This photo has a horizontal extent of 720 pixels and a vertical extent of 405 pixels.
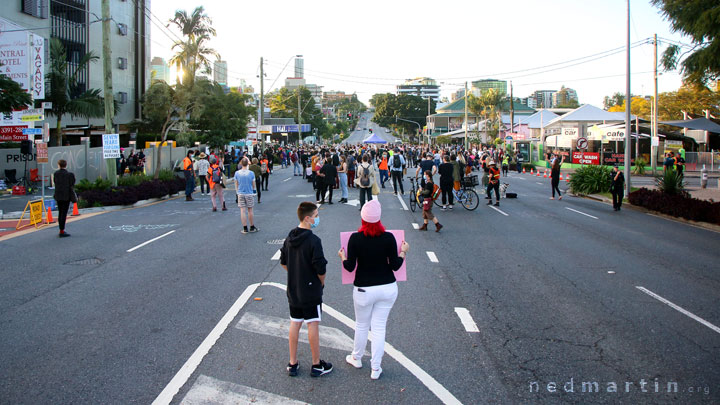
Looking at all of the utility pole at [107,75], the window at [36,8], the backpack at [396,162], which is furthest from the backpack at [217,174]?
the window at [36,8]

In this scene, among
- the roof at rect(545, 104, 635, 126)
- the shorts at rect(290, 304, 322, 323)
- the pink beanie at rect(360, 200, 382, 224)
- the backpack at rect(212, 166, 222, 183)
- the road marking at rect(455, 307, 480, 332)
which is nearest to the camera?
the pink beanie at rect(360, 200, 382, 224)

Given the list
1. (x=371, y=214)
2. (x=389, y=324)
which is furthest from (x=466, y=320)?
(x=371, y=214)

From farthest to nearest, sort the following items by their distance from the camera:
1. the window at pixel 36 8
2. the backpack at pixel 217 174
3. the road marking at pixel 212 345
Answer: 1. the window at pixel 36 8
2. the backpack at pixel 217 174
3. the road marking at pixel 212 345

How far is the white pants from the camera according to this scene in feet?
18.4

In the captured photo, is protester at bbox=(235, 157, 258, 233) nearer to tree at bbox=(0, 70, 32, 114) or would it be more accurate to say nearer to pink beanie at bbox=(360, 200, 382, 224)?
tree at bbox=(0, 70, 32, 114)

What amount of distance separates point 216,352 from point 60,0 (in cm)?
3797

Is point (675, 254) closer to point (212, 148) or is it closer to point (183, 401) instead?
point (183, 401)

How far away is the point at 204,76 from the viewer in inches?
1731

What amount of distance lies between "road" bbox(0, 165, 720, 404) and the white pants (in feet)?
1.09

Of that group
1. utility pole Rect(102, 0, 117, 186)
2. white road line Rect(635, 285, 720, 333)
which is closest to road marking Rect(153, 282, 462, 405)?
white road line Rect(635, 285, 720, 333)

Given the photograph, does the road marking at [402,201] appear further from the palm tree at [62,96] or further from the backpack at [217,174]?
the palm tree at [62,96]

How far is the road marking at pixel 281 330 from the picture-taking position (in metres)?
6.75

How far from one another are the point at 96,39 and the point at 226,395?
4082 centimetres

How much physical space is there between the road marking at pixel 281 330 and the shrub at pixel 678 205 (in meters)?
15.6
